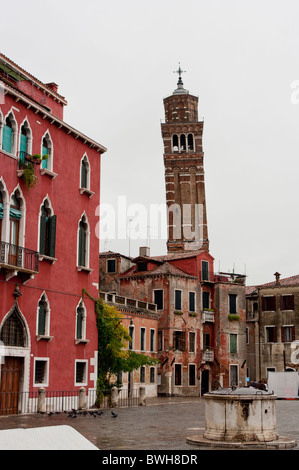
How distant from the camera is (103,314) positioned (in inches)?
1032

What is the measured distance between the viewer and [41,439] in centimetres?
866

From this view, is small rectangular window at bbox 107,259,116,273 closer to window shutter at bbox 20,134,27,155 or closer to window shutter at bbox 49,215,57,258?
window shutter at bbox 49,215,57,258

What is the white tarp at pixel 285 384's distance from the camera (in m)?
41.5

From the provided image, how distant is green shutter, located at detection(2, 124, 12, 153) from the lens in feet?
70.4

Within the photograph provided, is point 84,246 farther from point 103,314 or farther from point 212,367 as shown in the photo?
point 212,367

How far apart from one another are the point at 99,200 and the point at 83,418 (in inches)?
400

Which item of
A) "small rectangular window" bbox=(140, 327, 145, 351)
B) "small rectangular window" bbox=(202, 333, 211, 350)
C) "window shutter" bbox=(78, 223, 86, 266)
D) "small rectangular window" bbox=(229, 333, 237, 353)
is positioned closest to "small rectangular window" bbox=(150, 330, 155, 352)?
"small rectangular window" bbox=(140, 327, 145, 351)

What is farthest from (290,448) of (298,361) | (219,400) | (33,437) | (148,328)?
(298,361)

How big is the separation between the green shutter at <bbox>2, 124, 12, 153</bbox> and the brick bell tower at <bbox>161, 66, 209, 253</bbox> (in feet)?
149

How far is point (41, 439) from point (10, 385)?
1280 cm

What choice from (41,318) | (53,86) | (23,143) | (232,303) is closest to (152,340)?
(232,303)

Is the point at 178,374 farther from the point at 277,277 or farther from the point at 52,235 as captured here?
the point at 52,235

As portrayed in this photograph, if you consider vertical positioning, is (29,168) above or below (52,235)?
above

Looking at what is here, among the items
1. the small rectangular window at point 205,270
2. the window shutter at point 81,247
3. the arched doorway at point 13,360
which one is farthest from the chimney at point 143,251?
the arched doorway at point 13,360
